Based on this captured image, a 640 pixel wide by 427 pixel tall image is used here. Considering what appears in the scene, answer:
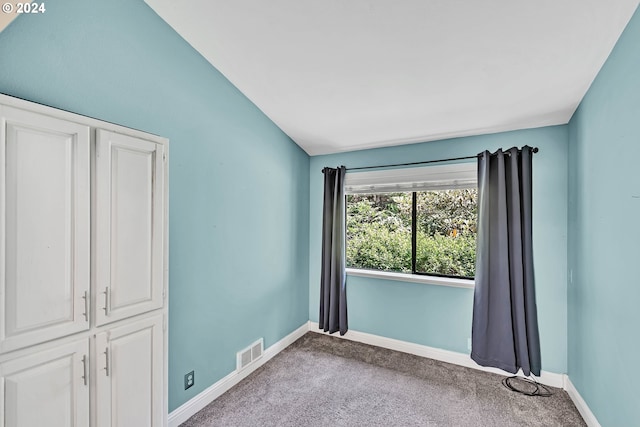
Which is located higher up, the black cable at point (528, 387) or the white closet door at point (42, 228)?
the white closet door at point (42, 228)

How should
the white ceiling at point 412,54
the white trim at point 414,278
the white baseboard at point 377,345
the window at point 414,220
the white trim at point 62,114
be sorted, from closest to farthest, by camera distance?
the white trim at point 62,114 → the white ceiling at point 412,54 → the white baseboard at point 377,345 → the white trim at point 414,278 → the window at point 414,220

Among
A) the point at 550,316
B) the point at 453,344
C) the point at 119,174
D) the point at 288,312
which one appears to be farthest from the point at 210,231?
the point at 550,316

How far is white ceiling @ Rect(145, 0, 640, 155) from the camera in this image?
1.43 meters

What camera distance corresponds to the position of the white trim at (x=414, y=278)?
2691 millimetres

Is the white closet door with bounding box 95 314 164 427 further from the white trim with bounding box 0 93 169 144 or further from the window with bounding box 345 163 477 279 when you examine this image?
the window with bounding box 345 163 477 279

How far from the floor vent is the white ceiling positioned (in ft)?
7.31

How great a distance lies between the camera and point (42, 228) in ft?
3.62

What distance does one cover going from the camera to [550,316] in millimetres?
2383

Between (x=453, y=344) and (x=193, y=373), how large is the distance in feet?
7.72

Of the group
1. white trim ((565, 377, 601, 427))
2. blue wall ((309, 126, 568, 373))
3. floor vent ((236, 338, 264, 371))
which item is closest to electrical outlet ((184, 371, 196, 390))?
floor vent ((236, 338, 264, 371))

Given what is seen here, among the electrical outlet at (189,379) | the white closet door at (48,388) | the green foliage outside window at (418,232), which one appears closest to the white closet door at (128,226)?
the white closet door at (48,388)

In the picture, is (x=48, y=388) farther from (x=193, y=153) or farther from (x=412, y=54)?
(x=412, y=54)

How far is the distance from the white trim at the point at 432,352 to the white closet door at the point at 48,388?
8.33ft

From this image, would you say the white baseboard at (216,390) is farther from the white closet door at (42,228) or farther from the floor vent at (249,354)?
the white closet door at (42,228)
